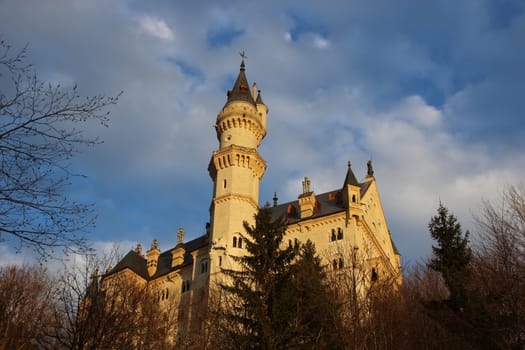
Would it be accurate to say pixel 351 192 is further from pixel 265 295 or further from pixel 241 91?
pixel 265 295

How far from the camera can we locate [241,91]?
57000mm

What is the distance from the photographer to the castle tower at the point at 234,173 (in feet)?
153

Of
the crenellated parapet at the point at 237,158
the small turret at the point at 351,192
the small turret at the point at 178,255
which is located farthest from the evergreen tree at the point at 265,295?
the small turret at the point at 178,255

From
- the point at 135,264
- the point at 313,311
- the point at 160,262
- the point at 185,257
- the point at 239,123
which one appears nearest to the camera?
the point at 313,311

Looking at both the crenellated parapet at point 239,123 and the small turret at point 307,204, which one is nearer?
the small turret at point 307,204

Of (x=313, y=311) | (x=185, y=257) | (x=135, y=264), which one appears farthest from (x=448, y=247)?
(x=135, y=264)

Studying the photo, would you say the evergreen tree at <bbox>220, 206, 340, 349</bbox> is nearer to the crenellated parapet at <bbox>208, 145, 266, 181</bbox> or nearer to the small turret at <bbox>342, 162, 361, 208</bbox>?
the small turret at <bbox>342, 162, 361, 208</bbox>

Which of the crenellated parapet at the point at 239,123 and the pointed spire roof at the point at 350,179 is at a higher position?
the crenellated parapet at the point at 239,123

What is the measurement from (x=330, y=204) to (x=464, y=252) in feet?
65.1

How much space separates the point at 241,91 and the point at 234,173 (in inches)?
454

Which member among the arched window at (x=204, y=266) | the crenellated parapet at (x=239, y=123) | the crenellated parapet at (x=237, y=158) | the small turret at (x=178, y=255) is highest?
the crenellated parapet at (x=239, y=123)

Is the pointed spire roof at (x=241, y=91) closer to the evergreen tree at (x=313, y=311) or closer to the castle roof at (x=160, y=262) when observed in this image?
the castle roof at (x=160, y=262)

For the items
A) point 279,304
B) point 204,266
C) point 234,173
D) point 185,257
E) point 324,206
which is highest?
point 234,173

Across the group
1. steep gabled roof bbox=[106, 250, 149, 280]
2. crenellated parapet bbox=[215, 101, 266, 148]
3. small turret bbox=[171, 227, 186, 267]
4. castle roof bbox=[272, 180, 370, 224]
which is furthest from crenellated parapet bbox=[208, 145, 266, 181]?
steep gabled roof bbox=[106, 250, 149, 280]
